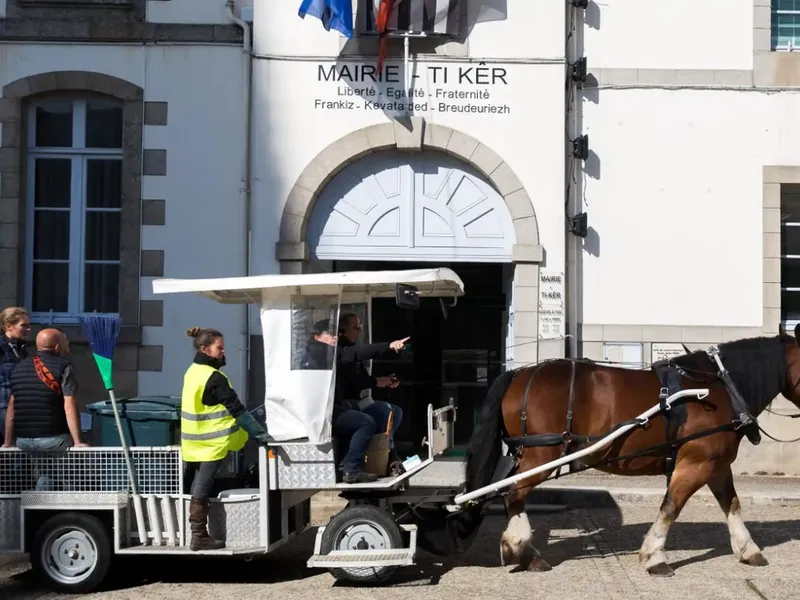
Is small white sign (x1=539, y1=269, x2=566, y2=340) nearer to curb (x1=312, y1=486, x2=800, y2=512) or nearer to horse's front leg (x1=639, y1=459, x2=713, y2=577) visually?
curb (x1=312, y1=486, x2=800, y2=512)

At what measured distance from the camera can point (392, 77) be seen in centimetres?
1291

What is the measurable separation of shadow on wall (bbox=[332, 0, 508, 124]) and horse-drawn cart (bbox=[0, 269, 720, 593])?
5347 millimetres

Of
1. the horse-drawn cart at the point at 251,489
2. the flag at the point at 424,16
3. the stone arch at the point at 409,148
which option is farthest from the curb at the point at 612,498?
the flag at the point at 424,16

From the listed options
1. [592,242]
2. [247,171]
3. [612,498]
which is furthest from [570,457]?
[247,171]

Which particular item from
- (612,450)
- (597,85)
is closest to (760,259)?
(597,85)

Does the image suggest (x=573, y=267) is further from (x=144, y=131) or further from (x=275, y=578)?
(x=275, y=578)

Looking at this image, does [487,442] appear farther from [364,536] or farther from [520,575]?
[364,536]

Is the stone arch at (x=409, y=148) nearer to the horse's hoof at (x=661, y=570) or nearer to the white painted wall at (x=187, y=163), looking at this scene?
the white painted wall at (x=187, y=163)

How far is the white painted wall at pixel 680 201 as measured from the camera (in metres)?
13.0

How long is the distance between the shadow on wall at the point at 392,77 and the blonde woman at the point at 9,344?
18.3ft

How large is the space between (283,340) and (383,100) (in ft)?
18.4

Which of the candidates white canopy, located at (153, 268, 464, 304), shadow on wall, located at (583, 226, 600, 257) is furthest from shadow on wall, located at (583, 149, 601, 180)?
white canopy, located at (153, 268, 464, 304)

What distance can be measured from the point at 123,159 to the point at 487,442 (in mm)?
6386

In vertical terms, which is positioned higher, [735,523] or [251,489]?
[251,489]
